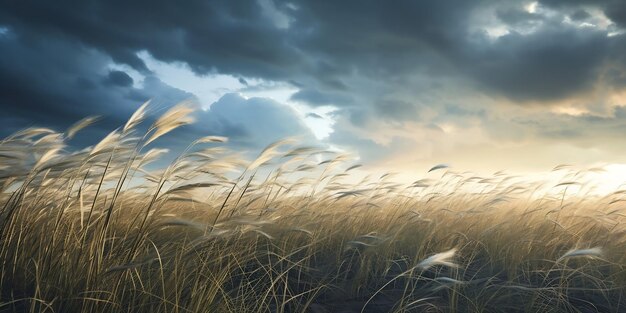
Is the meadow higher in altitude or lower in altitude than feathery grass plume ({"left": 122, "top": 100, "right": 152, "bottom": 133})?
lower

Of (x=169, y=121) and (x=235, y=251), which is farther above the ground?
(x=169, y=121)

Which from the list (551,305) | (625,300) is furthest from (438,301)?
(625,300)

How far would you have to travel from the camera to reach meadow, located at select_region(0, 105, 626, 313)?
7.17 feet

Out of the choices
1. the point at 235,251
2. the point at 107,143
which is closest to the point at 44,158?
the point at 107,143

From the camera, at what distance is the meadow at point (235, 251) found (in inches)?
86.0

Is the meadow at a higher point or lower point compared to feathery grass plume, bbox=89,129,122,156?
lower

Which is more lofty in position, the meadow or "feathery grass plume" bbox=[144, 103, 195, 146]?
"feathery grass plume" bbox=[144, 103, 195, 146]

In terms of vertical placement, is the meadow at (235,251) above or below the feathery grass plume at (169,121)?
below

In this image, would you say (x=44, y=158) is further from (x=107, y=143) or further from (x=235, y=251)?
(x=235, y=251)

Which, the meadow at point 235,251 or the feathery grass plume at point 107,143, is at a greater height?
the feathery grass plume at point 107,143

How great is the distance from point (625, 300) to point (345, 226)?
7.00ft

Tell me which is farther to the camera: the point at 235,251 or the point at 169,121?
the point at 235,251

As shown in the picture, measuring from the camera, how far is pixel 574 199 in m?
5.82

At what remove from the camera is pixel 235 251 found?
309 centimetres
